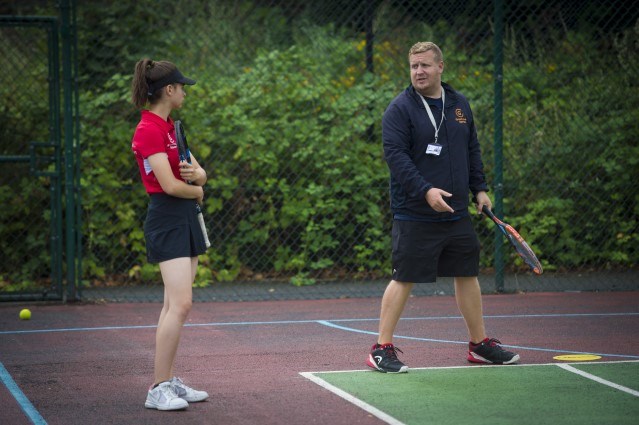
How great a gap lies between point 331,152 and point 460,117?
178 inches

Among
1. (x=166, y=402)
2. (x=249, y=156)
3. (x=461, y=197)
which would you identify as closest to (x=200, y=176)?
(x=166, y=402)

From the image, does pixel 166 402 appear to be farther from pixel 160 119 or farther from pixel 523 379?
pixel 523 379

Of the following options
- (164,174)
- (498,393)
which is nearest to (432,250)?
(498,393)

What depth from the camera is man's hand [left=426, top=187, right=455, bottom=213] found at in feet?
20.9

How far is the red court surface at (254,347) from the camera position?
5.80 m

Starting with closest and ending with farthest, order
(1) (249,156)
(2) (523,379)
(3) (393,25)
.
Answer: (2) (523,379), (1) (249,156), (3) (393,25)

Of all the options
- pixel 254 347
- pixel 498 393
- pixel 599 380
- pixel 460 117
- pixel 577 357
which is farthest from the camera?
pixel 254 347

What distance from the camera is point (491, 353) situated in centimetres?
687

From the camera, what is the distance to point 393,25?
1206cm

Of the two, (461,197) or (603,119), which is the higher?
(603,119)

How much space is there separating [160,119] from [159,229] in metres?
0.59

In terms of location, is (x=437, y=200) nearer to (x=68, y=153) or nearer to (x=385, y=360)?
(x=385, y=360)

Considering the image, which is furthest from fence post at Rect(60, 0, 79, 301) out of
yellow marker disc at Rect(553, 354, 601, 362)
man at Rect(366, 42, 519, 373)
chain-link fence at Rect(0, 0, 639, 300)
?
yellow marker disc at Rect(553, 354, 601, 362)

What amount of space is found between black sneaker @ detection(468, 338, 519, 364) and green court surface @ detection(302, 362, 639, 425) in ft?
0.29
